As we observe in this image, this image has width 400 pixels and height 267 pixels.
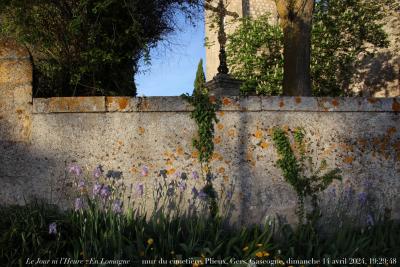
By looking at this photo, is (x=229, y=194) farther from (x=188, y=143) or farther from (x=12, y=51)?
(x=12, y=51)

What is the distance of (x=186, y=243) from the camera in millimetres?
3887

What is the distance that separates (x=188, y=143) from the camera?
472 cm

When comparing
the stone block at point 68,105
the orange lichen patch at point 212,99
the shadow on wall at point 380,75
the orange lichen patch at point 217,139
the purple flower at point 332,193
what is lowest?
the purple flower at point 332,193

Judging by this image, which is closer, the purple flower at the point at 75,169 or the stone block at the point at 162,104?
the purple flower at the point at 75,169

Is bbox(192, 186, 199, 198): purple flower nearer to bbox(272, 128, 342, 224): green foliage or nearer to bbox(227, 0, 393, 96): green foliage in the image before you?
bbox(272, 128, 342, 224): green foliage

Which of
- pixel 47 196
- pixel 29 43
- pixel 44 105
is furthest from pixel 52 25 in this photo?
pixel 47 196

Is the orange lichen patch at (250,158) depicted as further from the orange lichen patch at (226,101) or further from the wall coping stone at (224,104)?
the orange lichen patch at (226,101)

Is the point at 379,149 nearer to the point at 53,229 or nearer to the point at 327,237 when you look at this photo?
the point at 327,237

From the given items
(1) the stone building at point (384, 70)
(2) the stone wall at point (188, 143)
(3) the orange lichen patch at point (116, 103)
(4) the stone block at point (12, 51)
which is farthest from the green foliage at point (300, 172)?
(1) the stone building at point (384, 70)

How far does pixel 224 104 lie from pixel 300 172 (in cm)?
112

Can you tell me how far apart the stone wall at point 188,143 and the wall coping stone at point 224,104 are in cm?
1

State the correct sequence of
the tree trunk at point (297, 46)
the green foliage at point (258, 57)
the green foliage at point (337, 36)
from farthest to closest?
1. the green foliage at point (258, 57)
2. the green foliage at point (337, 36)
3. the tree trunk at point (297, 46)

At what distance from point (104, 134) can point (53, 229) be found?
50.9 inches

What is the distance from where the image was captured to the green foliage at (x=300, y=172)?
4730 millimetres
